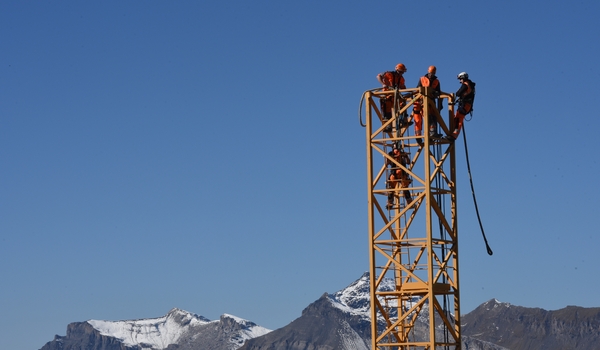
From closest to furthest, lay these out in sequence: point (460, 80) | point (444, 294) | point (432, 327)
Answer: point (432, 327), point (444, 294), point (460, 80)

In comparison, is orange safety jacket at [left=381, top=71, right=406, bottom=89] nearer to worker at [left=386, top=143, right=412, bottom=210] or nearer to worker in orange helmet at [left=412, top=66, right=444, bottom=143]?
worker in orange helmet at [left=412, top=66, right=444, bottom=143]

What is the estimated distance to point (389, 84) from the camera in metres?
31.4

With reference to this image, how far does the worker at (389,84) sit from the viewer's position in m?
31.4

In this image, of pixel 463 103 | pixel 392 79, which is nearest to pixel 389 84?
pixel 392 79

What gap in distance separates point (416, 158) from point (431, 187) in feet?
7.29

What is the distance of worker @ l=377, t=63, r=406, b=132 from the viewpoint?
31.4 metres

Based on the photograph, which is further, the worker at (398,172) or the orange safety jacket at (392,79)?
the orange safety jacket at (392,79)

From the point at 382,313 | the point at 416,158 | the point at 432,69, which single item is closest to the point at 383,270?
the point at 382,313

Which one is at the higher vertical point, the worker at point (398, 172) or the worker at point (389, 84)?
the worker at point (389, 84)

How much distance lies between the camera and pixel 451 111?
105 feet

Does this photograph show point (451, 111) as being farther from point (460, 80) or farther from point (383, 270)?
point (383, 270)

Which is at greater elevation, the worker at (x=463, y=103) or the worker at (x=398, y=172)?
the worker at (x=463, y=103)

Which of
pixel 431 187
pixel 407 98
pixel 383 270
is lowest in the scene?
pixel 383 270

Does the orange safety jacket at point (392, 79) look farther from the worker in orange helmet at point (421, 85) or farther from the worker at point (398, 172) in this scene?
the worker at point (398, 172)
